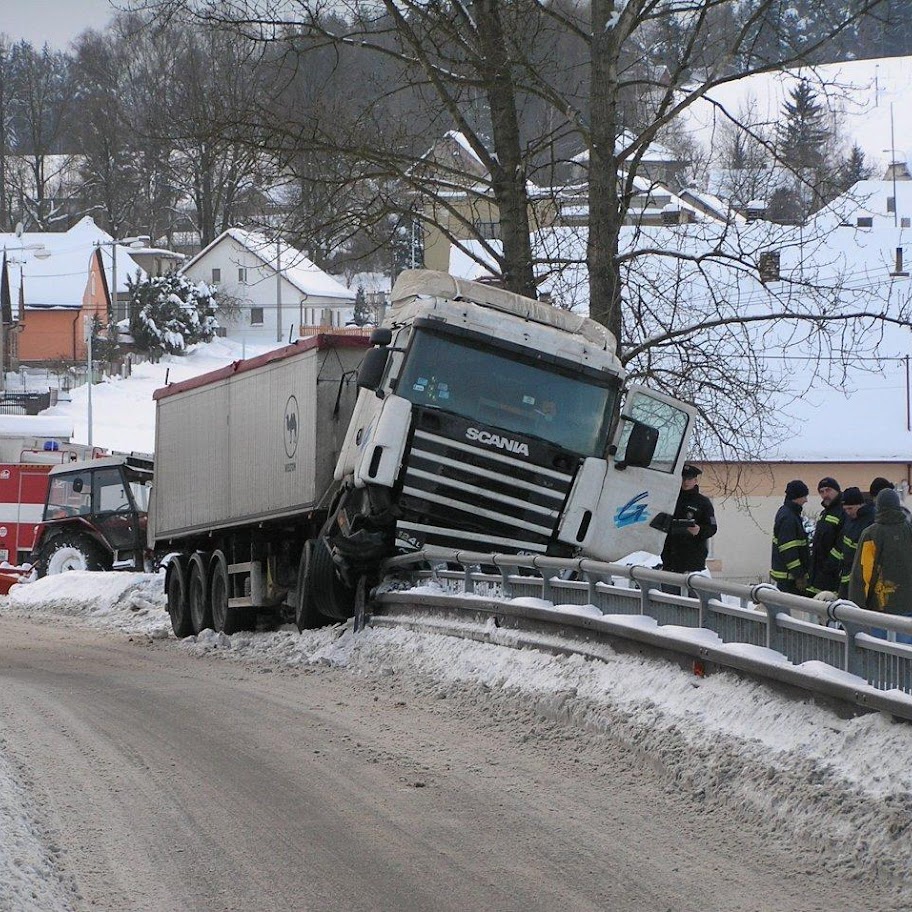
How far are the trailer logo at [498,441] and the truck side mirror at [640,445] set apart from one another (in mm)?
978

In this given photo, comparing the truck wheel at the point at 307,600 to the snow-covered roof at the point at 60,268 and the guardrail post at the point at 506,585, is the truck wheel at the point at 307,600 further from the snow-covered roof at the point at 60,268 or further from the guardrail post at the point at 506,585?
the snow-covered roof at the point at 60,268

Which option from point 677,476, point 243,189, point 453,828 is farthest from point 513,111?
point 453,828

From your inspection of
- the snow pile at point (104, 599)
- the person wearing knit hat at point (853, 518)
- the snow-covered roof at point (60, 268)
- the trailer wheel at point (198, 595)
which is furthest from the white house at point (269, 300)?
the person wearing knit hat at point (853, 518)

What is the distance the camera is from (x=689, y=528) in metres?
14.9

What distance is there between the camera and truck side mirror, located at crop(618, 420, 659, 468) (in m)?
14.2

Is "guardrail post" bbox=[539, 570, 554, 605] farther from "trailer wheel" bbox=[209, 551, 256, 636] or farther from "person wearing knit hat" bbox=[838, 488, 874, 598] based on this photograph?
Answer: "trailer wheel" bbox=[209, 551, 256, 636]

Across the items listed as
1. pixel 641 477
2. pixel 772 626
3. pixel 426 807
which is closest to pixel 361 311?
pixel 641 477

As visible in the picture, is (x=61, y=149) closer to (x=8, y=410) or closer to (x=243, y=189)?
(x=8, y=410)

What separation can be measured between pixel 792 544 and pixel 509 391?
2.86m

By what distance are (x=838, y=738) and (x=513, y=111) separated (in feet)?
53.8

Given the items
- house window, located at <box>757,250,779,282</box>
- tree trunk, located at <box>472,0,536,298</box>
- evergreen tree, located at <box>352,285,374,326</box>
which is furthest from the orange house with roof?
house window, located at <box>757,250,779,282</box>

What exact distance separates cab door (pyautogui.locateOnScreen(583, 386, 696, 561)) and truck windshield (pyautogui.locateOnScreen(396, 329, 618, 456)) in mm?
260

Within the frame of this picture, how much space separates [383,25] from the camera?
69.0 feet

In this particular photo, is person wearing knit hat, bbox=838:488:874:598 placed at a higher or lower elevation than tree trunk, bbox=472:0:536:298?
lower
